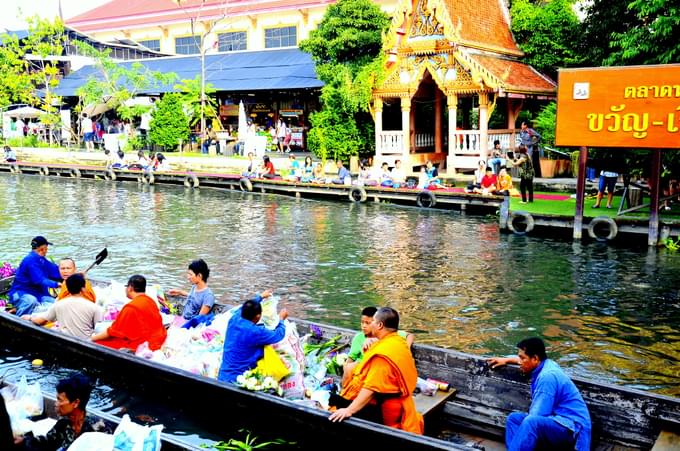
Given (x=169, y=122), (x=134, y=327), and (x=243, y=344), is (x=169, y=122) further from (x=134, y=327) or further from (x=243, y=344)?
(x=243, y=344)

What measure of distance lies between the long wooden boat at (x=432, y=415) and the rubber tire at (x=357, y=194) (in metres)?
16.3

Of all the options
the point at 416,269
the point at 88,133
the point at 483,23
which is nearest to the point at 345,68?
the point at 483,23

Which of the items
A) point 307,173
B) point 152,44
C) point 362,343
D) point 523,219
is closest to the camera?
point 362,343

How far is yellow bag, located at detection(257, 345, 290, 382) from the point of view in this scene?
7.23 m

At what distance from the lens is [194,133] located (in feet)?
133

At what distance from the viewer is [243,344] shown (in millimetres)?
7230

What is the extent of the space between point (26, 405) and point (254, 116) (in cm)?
3568

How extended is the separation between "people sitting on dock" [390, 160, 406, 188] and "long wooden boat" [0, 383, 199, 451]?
1926 centimetres

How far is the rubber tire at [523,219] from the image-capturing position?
61.2 ft

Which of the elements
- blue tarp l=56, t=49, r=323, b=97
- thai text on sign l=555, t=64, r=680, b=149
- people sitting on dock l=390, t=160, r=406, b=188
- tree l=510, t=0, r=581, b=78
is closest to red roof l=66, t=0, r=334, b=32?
blue tarp l=56, t=49, r=323, b=97

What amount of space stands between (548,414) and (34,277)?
7.73 m

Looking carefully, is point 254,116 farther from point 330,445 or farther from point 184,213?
point 330,445

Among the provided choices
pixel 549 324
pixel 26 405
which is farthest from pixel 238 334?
pixel 549 324

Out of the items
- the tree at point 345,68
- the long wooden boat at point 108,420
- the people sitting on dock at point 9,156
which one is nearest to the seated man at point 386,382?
the long wooden boat at point 108,420
